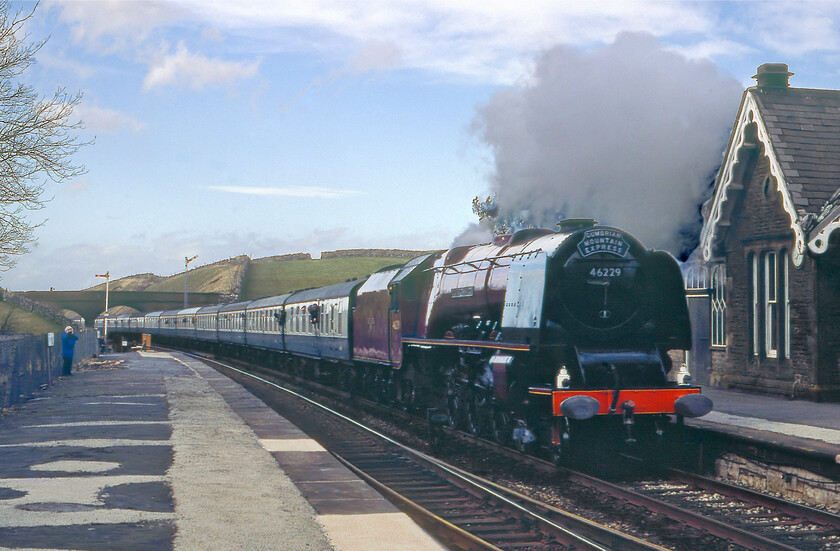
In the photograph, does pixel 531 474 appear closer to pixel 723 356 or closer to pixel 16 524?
pixel 16 524

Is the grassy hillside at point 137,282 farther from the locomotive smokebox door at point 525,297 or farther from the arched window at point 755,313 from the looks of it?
the locomotive smokebox door at point 525,297

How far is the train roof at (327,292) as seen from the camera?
23.3 metres

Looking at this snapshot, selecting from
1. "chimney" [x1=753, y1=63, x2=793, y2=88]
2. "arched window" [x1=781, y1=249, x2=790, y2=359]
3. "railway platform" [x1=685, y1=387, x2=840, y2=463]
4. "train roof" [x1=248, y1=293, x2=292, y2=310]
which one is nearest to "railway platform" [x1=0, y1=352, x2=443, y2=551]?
"railway platform" [x1=685, y1=387, x2=840, y2=463]

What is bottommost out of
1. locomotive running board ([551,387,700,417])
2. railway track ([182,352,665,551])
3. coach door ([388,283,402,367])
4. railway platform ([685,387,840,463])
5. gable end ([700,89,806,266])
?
railway track ([182,352,665,551])

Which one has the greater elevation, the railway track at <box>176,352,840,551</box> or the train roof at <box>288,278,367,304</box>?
the train roof at <box>288,278,367,304</box>

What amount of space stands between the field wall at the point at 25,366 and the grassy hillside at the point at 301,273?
75.0 meters

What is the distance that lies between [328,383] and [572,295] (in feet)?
54.5

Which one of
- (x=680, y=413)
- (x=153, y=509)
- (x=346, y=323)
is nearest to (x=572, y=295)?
(x=680, y=413)

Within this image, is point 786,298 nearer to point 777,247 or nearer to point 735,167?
point 777,247

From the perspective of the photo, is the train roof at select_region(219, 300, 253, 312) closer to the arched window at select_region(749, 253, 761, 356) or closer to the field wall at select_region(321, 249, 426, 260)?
the arched window at select_region(749, 253, 761, 356)

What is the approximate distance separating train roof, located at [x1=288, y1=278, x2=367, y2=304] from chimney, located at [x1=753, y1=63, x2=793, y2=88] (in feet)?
34.9

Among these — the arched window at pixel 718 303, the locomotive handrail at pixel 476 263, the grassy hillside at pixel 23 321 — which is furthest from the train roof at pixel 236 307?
the locomotive handrail at pixel 476 263

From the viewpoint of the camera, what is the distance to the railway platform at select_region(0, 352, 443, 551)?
24.0ft

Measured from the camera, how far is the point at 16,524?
295 inches
